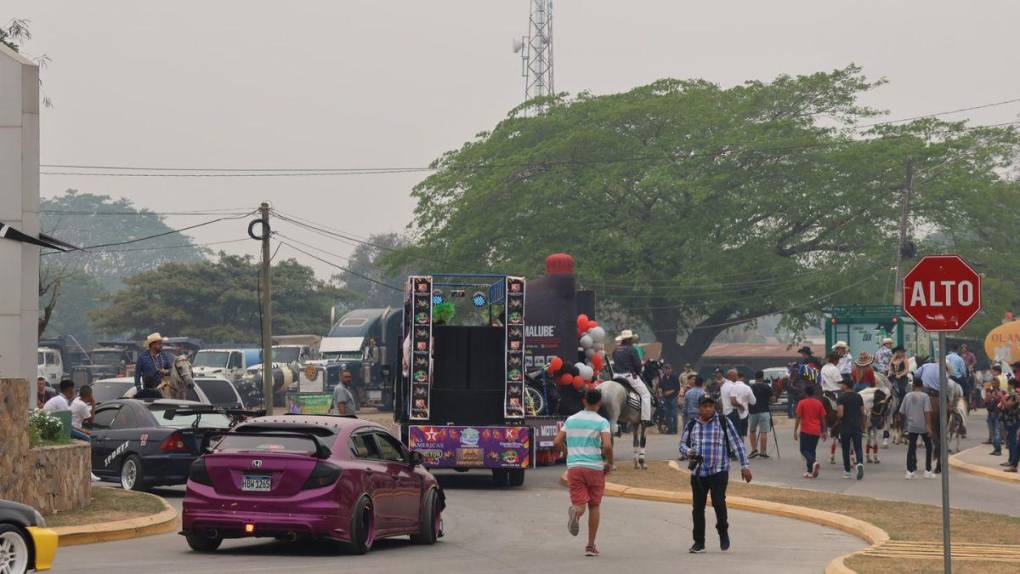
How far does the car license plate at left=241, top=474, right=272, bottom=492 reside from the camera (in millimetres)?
14930

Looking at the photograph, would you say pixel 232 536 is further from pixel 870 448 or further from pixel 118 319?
pixel 118 319

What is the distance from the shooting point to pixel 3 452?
17.0 metres

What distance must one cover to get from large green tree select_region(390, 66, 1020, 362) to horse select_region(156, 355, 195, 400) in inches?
1399

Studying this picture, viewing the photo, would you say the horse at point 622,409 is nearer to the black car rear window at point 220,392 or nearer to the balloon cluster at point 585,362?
the balloon cluster at point 585,362

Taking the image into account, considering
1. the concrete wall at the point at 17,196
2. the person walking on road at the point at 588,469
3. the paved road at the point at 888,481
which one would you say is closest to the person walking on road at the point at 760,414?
the paved road at the point at 888,481

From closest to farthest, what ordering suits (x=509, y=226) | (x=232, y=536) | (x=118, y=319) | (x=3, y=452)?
1. (x=232, y=536)
2. (x=3, y=452)
3. (x=509, y=226)
4. (x=118, y=319)

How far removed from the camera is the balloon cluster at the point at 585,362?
2808cm

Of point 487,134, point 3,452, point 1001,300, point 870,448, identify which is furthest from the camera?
point 487,134

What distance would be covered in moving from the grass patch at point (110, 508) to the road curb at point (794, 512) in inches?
222

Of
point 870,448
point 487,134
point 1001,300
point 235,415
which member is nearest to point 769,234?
point 1001,300

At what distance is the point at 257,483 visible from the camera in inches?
588

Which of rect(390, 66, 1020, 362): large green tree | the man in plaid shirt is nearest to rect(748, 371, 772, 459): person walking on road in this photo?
the man in plaid shirt

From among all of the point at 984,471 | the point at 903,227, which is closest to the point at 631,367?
the point at 984,471

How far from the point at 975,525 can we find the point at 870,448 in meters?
12.5
